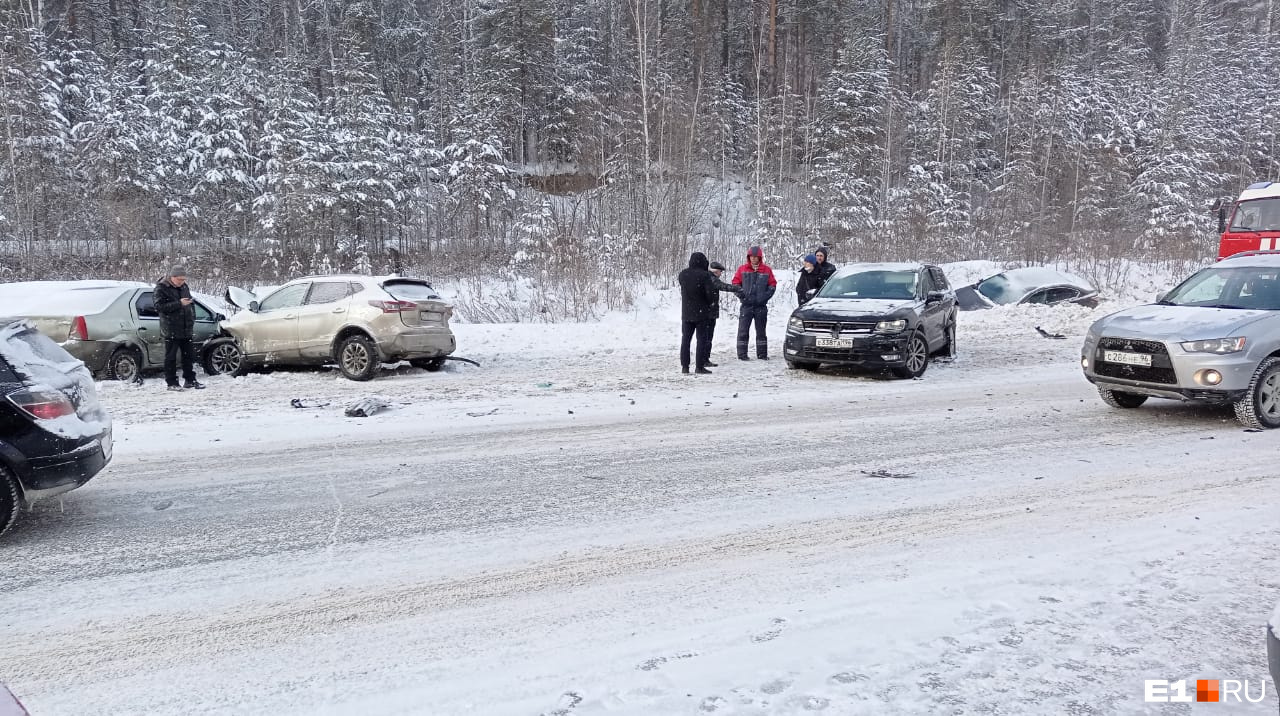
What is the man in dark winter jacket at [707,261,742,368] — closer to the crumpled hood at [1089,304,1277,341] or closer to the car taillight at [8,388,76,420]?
the crumpled hood at [1089,304,1277,341]

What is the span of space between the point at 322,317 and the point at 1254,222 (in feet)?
62.1

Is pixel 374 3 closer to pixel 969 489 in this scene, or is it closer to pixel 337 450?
pixel 337 450

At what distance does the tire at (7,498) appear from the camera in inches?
188

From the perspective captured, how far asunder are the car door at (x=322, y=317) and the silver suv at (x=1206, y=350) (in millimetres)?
10642

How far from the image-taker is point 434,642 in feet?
11.5

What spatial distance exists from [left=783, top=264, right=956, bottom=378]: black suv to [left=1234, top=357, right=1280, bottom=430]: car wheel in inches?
169

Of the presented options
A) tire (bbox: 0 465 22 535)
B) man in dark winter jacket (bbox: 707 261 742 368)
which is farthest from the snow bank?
man in dark winter jacket (bbox: 707 261 742 368)

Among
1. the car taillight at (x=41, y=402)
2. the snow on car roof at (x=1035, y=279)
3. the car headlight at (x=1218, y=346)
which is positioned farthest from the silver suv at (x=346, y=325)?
the snow on car roof at (x=1035, y=279)

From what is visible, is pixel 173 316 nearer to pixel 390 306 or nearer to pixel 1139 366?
pixel 390 306

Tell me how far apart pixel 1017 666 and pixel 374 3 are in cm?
5977

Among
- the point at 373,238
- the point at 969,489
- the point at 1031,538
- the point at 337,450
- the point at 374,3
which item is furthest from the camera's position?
the point at 374,3

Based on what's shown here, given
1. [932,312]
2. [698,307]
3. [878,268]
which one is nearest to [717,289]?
[698,307]

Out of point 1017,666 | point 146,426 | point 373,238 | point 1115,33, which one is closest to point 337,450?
point 146,426

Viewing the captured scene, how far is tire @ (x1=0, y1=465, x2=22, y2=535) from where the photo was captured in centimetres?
477
